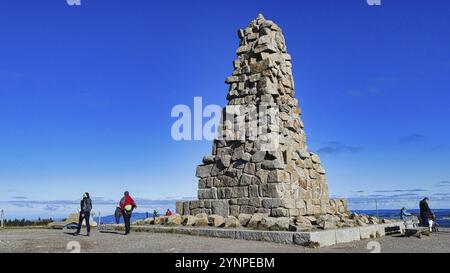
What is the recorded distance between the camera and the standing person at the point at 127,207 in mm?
13594

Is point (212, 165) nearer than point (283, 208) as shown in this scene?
No

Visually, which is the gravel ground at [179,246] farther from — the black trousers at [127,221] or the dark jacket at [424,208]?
the dark jacket at [424,208]

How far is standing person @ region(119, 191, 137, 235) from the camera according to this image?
44.6ft

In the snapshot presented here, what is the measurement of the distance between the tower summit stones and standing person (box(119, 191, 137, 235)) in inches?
110

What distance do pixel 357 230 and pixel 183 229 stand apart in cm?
525

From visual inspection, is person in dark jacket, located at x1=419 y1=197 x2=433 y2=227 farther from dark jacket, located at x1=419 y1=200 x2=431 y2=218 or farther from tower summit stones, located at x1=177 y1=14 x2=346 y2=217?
tower summit stones, located at x1=177 y1=14 x2=346 y2=217

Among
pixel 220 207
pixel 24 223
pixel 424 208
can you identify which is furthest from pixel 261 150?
pixel 24 223

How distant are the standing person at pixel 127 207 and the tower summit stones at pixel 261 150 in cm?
280

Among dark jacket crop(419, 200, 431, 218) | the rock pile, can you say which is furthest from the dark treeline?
dark jacket crop(419, 200, 431, 218)

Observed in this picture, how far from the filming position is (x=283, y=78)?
666 inches

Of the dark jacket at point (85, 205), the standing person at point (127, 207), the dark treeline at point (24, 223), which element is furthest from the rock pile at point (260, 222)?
the dark treeline at point (24, 223)

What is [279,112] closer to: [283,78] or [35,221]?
[283,78]
